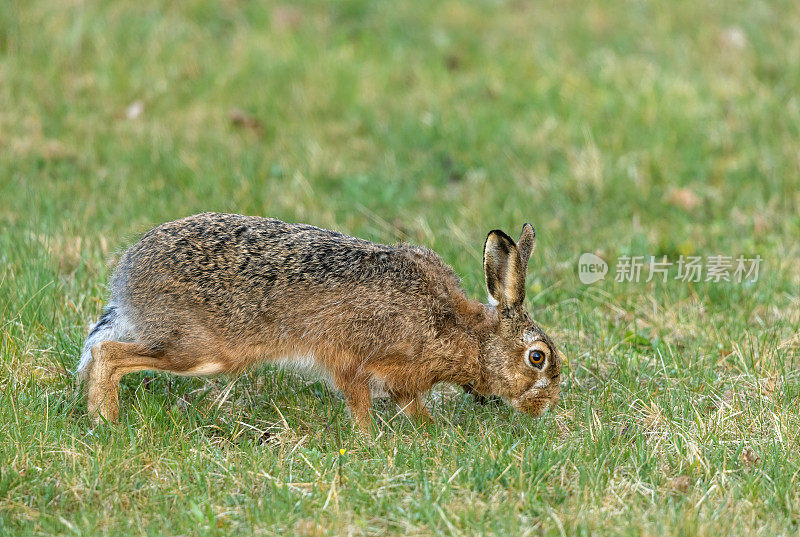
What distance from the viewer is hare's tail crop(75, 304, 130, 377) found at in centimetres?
500

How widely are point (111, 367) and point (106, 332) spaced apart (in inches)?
15.2

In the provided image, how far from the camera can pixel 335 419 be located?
5027 millimetres

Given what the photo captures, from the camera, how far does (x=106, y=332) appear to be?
200 inches

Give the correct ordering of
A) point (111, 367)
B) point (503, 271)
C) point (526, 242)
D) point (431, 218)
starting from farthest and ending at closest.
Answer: point (431, 218) < point (526, 242) < point (503, 271) < point (111, 367)

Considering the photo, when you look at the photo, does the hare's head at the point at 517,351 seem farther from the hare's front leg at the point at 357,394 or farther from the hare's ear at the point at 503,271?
the hare's front leg at the point at 357,394

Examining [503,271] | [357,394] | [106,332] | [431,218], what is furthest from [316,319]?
[431,218]

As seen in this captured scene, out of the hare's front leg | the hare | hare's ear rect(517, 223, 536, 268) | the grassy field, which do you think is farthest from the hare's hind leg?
hare's ear rect(517, 223, 536, 268)

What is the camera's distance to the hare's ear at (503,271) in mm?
4891

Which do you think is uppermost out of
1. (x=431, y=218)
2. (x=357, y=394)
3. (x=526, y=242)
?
(x=526, y=242)

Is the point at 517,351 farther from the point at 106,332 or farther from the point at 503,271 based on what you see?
the point at 106,332

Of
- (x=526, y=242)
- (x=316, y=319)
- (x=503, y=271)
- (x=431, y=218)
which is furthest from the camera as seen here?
(x=431, y=218)

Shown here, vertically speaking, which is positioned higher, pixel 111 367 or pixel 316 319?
pixel 316 319

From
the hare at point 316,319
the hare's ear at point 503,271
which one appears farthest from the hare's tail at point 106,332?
the hare's ear at point 503,271

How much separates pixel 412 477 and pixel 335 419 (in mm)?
823
